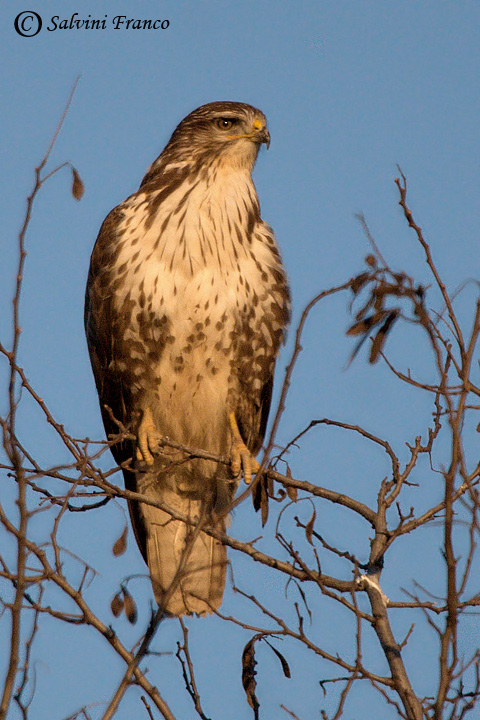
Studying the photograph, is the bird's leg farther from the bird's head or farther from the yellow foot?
the bird's head

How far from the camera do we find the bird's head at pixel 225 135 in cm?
515

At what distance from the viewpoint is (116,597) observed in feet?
12.3

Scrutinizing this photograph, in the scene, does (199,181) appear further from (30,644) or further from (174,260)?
(30,644)

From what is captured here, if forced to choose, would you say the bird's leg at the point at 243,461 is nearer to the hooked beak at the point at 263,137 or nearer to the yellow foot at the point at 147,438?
the yellow foot at the point at 147,438

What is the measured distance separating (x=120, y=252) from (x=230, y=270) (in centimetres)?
55


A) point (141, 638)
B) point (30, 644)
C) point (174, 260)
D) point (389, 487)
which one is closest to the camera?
point (30, 644)

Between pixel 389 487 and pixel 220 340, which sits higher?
pixel 220 340

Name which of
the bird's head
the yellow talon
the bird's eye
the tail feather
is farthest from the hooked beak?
the tail feather

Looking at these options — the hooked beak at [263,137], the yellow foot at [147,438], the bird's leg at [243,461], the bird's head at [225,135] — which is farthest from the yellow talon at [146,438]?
the hooked beak at [263,137]

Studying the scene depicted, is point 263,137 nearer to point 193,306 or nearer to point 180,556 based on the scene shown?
point 193,306

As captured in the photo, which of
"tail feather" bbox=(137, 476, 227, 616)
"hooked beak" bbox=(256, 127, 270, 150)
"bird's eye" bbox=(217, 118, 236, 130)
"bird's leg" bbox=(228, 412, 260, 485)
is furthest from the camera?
"tail feather" bbox=(137, 476, 227, 616)

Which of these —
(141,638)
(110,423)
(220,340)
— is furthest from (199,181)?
(141,638)

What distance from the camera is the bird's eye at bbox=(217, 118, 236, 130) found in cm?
525

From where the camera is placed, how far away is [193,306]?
4.75 meters
